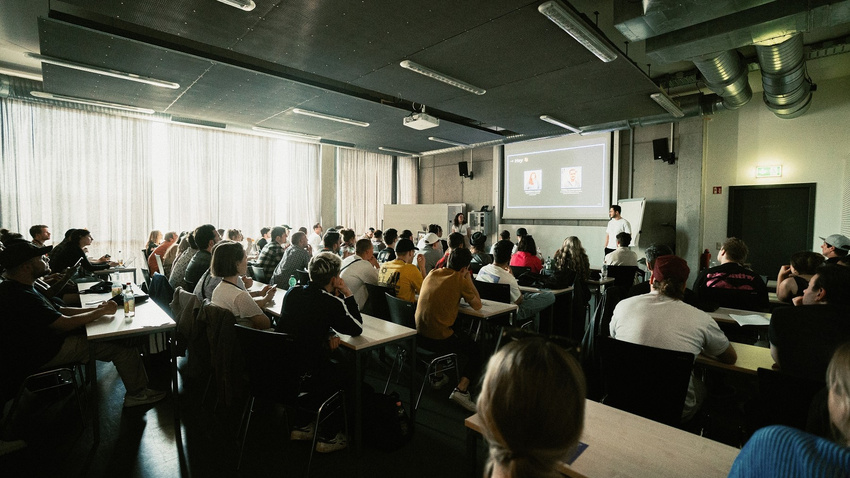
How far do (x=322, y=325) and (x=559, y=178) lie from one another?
8.62 metres

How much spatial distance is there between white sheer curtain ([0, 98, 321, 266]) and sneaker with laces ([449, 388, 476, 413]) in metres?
8.00

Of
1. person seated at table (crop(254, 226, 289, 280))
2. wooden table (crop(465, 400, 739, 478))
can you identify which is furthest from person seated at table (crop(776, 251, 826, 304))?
person seated at table (crop(254, 226, 289, 280))

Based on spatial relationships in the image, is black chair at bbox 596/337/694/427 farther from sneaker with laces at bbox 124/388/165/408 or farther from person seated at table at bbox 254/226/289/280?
person seated at table at bbox 254/226/289/280

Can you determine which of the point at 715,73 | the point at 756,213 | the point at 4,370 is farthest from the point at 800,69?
the point at 4,370

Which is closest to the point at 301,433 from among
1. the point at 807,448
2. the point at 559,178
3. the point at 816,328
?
the point at 807,448

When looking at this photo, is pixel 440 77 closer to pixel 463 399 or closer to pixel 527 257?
pixel 527 257

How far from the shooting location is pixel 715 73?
514cm

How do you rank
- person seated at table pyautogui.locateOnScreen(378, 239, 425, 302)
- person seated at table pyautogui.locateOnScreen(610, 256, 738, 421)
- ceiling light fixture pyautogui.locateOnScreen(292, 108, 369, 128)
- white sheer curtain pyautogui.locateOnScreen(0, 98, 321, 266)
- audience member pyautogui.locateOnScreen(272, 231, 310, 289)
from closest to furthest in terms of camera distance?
1. person seated at table pyautogui.locateOnScreen(610, 256, 738, 421)
2. person seated at table pyautogui.locateOnScreen(378, 239, 425, 302)
3. audience member pyautogui.locateOnScreen(272, 231, 310, 289)
4. ceiling light fixture pyautogui.locateOnScreen(292, 108, 369, 128)
5. white sheer curtain pyautogui.locateOnScreen(0, 98, 321, 266)

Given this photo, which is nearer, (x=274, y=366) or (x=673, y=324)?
(x=673, y=324)

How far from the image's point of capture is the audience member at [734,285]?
344 centimetres

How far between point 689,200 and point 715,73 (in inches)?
136

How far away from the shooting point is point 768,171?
7387mm

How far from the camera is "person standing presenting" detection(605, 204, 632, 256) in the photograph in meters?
7.91

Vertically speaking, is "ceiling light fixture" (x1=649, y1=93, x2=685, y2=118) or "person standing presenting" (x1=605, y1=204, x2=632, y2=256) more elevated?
"ceiling light fixture" (x1=649, y1=93, x2=685, y2=118)
